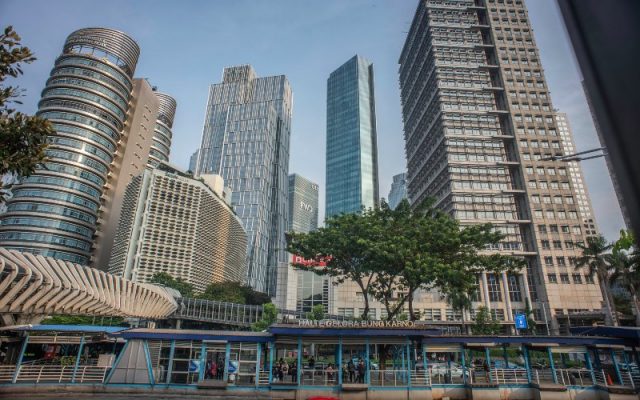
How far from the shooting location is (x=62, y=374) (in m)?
24.6

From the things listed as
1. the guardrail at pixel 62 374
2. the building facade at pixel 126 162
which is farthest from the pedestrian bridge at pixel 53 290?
the building facade at pixel 126 162

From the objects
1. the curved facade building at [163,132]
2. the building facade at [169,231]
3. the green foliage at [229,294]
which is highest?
the curved facade building at [163,132]

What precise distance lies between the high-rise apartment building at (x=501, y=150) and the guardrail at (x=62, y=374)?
6206 cm

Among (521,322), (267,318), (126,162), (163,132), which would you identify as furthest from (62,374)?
(163,132)

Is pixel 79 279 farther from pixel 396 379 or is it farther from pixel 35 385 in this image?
pixel 396 379

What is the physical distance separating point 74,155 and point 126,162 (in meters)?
22.8

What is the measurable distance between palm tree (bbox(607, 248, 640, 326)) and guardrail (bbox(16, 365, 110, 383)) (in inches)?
2343

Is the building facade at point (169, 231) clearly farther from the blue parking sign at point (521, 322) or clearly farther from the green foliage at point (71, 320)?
the blue parking sign at point (521, 322)

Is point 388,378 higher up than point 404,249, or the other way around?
point 404,249

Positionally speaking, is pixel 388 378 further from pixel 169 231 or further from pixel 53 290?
pixel 169 231

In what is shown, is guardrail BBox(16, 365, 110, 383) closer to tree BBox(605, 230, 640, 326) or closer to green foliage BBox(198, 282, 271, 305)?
tree BBox(605, 230, 640, 326)

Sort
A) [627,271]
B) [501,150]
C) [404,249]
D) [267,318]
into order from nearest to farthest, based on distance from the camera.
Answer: [404,249] → [627,271] → [267,318] → [501,150]

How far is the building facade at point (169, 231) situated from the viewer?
4045 inches

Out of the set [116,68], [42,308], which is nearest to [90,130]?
[116,68]
